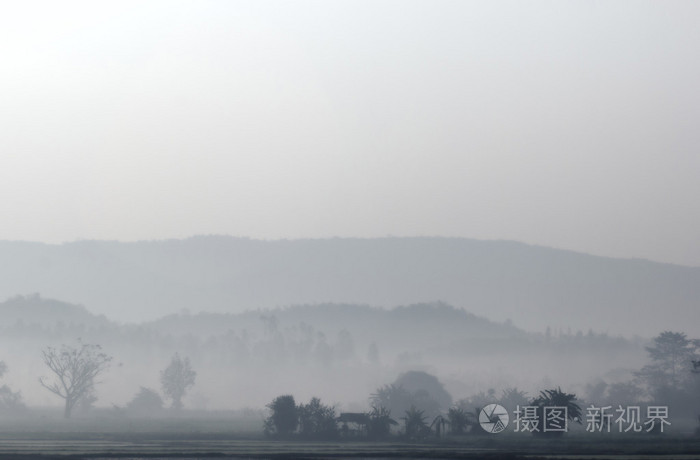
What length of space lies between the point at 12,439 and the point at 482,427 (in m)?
73.3

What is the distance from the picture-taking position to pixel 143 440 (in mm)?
139500

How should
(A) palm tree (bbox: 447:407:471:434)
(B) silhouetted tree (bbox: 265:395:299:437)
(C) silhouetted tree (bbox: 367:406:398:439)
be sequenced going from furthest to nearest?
(A) palm tree (bbox: 447:407:471:434)
(B) silhouetted tree (bbox: 265:395:299:437)
(C) silhouetted tree (bbox: 367:406:398:439)

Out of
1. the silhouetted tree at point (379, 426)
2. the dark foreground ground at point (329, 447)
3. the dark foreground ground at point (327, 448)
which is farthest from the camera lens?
the silhouetted tree at point (379, 426)

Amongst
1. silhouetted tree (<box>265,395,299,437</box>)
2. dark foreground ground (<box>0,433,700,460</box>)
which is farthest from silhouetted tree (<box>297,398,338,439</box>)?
dark foreground ground (<box>0,433,700,460</box>)

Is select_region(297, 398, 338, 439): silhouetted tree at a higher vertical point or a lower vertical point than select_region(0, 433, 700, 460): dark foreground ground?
higher

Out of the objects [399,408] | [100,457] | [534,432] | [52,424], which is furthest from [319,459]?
[52,424]

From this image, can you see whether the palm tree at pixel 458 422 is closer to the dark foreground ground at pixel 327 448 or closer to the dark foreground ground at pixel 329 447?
the dark foreground ground at pixel 329 447

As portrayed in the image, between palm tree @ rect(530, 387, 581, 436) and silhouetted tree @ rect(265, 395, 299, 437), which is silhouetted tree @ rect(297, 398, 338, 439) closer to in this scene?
silhouetted tree @ rect(265, 395, 299, 437)

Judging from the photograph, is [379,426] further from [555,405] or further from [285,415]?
[555,405]

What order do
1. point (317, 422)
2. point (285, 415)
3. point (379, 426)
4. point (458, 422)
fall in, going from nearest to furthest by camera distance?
point (317, 422) < point (379, 426) < point (285, 415) < point (458, 422)

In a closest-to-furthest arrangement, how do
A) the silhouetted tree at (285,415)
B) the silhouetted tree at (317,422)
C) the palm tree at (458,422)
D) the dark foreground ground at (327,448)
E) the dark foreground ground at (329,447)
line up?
the dark foreground ground at (327,448) → the dark foreground ground at (329,447) → the silhouetted tree at (317,422) → the silhouetted tree at (285,415) → the palm tree at (458,422)

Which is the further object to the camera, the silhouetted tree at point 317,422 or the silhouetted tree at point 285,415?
the silhouetted tree at point 285,415

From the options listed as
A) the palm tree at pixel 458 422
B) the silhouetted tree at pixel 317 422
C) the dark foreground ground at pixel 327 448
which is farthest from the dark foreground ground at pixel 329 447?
the silhouetted tree at pixel 317 422

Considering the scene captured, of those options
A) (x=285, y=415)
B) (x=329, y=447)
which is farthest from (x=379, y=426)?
(x=329, y=447)
